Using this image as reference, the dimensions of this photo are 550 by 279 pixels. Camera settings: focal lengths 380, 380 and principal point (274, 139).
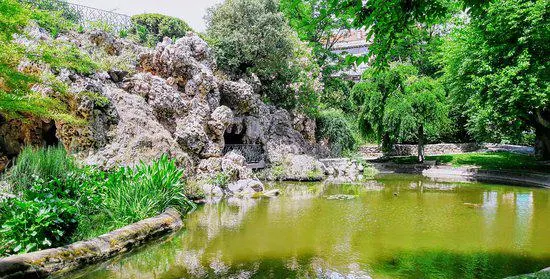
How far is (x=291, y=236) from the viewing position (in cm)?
807

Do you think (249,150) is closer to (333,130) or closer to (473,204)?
(333,130)

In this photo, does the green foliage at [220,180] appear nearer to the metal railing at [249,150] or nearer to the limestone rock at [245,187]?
the limestone rock at [245,187]

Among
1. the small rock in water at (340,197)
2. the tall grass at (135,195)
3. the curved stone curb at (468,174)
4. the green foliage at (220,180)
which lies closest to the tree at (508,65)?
the curved stone curb at (468,174)

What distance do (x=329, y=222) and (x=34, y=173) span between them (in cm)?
650

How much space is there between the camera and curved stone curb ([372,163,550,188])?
17.7m

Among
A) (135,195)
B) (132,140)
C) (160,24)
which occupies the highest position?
(160,24)

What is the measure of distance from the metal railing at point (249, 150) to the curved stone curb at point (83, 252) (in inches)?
417

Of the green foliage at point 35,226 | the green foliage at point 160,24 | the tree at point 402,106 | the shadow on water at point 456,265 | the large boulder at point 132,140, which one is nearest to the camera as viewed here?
the green foliage at point 35,226

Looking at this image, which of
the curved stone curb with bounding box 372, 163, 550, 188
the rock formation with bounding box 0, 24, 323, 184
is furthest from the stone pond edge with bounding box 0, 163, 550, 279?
the curved stone curb with bounding box 372, 163, 550, 188

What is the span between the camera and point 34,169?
24.0ft

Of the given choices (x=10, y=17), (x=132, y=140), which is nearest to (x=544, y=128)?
(x=132, y=140)

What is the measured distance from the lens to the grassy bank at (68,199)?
5648 millimetres

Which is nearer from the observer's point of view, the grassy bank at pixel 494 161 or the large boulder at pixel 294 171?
the large boulder at pixel 294 171

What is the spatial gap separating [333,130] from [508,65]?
11523 millimetres
